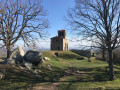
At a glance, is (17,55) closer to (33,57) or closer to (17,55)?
(17,55)

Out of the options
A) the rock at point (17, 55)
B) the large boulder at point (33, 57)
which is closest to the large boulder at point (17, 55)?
the rock at point (17, 55)

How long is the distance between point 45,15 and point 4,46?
8.10 metres

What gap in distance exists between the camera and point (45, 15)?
16.8 m

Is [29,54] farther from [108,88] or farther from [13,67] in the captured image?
[108,88]

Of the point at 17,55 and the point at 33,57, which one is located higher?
the point at 17,55

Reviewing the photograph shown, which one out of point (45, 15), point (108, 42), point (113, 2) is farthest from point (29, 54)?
point (113, 2)

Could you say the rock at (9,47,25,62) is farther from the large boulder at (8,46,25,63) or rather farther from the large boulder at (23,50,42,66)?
the large boulder at (23,50,42,66)

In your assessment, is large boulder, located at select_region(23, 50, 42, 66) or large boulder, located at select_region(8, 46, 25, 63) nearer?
large boulder, located at select_region(8, 46, 25, 63)

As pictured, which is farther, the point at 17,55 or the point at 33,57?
the point at 33,57

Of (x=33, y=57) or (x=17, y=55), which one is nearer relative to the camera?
(x=17, y=55)

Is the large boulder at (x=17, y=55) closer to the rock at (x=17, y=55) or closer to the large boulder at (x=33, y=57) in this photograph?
the rock at (x=17, y=55)

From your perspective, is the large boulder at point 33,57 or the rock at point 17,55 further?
the large boulder at point 33,57

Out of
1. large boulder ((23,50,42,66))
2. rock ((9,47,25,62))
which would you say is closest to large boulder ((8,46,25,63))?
rock ((9,47,25,62))

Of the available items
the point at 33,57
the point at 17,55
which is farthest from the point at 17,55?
the point at 33,57
